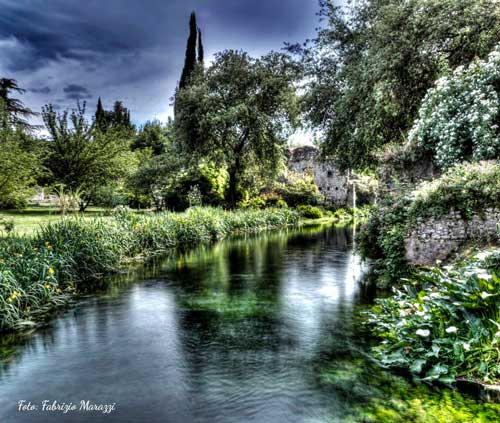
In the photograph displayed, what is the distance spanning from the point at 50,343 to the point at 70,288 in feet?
9.31

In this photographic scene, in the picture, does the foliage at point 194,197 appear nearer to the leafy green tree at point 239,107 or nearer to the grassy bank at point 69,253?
the leafy green tree at point 239,107

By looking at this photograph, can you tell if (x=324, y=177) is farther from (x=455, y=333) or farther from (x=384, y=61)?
(x=455, y=333)

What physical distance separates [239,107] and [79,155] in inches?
379

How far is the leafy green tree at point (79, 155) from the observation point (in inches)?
838

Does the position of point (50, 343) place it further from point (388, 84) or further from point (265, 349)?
point (388, 84)

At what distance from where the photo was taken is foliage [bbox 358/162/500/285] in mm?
7121

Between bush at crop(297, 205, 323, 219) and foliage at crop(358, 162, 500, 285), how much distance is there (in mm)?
21986

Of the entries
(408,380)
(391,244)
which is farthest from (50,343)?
(391,244)

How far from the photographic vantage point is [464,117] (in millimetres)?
10219

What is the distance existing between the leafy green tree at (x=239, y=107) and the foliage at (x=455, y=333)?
1733cm

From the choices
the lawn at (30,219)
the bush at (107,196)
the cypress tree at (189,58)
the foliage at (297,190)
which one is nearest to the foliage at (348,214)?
the foliage at (297,190)

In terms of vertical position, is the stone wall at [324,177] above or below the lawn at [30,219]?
above

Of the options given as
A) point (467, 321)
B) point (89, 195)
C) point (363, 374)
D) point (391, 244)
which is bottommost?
point (363, 374)

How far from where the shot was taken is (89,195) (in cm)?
2222
